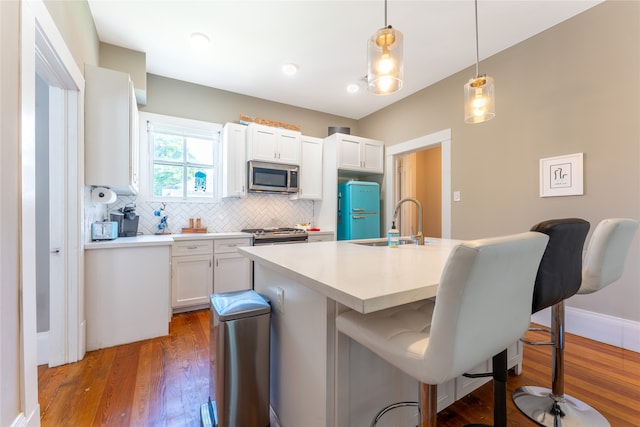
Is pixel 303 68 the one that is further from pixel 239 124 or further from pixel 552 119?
pixel 552 119

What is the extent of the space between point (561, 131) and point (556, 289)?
6.92 feet

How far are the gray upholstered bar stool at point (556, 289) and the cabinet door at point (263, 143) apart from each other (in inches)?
125

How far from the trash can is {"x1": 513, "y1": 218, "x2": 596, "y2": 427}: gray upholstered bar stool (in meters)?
1.23

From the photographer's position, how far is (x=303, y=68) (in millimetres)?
3291

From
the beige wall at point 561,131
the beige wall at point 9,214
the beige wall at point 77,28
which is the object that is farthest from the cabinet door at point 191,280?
the beige wall at point 561,131

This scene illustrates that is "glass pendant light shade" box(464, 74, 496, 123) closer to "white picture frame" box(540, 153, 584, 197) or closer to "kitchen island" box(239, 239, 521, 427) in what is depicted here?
"white picture frame" box(540, 153, 584, 197)

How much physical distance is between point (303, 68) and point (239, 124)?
1200 millimetres

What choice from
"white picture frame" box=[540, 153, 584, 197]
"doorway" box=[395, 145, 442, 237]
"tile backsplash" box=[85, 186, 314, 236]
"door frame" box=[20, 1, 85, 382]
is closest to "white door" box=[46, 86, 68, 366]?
"door frame" box=[20, 1, 85, 382]

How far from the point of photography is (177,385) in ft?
5.72

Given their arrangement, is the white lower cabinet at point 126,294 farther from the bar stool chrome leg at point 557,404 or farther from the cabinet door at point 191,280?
the bar stool chrome leg at point 557,404

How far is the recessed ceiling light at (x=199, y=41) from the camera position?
8.66 feet

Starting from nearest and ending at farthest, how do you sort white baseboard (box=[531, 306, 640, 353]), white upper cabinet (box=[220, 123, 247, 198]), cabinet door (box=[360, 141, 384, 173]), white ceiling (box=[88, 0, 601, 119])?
1. white baseboard (box=[531, 306, 640, 353])
2. white ceiling (box=[88, 0, 601, 119])
3. white upper cabinet (box=[220, 123, 247, 198])
4. cabinet door (box=[360, 141, 384, 173])

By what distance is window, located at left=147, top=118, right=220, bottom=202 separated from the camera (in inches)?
136

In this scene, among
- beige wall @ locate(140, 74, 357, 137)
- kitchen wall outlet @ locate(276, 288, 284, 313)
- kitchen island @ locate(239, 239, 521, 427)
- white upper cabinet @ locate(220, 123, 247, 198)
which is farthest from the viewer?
white upper cabinet @ locate(220, 123, 247, 198)
